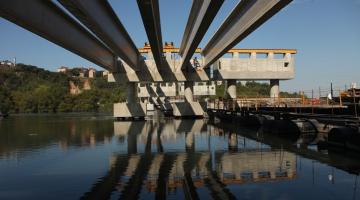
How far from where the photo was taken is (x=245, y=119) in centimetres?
3881

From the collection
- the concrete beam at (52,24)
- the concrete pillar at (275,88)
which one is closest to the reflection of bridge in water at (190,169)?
the concrete beam at (52,24)

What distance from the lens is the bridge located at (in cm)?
1972

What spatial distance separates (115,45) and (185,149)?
495 inches

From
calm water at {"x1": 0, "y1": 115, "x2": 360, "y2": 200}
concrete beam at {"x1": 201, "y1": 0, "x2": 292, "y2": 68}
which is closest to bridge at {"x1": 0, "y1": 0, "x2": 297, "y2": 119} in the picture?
concrete beam at {"x1": 201, "y1": 0, "x2": 292, "y2": 68}

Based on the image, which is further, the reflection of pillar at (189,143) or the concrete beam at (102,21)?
the reflection of pillar at (189,143)

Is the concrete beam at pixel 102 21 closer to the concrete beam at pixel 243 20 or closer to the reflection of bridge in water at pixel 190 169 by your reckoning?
the reflection of bridge in water at pixel 190 169

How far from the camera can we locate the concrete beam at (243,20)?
1942 cm

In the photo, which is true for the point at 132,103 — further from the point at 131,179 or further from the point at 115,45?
the point at 131,179

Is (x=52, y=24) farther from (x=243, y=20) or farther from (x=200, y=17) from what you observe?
(x=243, y=20)

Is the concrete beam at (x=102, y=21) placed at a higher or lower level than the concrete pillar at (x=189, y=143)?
higher

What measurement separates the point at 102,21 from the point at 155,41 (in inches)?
262

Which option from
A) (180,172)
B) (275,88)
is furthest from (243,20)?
(275,88)

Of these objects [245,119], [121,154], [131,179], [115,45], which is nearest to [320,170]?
[131,179]

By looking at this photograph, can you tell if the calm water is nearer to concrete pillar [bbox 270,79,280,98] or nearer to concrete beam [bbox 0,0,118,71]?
concrete beam [bbox 0,0,118,71]
